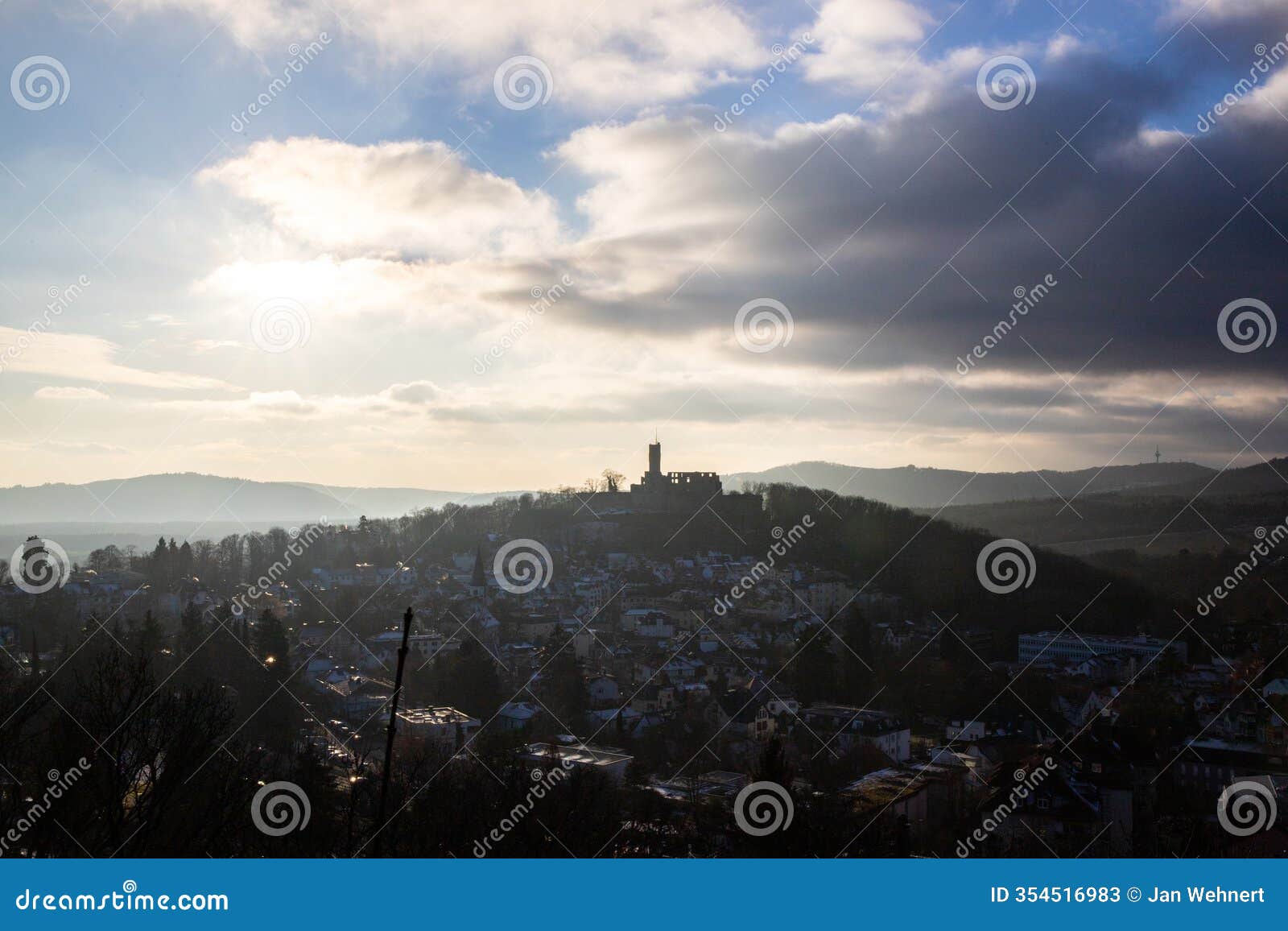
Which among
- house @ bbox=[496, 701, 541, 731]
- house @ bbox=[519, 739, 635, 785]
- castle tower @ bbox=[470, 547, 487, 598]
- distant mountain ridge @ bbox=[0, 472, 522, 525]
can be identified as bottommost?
house @ bbox=[519, 739, 635, 785]

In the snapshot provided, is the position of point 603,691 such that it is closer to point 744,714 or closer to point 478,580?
point 744,714

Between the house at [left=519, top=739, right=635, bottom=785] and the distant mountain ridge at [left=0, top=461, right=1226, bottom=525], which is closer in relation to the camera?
the house at [left=519, top=739, right=635, bottom=785]

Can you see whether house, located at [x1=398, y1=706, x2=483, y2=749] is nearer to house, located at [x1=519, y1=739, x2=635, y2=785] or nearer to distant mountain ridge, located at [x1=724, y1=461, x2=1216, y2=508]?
house, located at [x1=519, y1=739, x2=635, y2=785]

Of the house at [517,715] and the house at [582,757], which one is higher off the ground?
the house at [517,715]

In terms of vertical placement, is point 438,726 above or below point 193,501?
below

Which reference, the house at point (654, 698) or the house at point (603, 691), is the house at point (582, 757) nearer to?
the house at point (654, 698)

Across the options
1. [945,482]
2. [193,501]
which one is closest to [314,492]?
[193,501]

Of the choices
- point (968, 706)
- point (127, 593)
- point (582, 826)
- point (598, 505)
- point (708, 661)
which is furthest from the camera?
point (598, 505)

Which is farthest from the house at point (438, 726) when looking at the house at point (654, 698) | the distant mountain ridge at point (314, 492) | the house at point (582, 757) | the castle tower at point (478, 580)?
the distant mountain ridge at point (314, 492)

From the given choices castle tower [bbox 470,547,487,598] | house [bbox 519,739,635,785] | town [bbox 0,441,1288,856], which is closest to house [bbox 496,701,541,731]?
town [bbox 0,441,1288,856]

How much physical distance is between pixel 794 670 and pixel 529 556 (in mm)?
15986

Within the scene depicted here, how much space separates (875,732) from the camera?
52.4ft

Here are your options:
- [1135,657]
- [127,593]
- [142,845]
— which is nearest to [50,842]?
[142,845]

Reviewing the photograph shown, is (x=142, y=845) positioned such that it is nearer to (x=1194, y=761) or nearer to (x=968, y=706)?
(x=1194, y=761)
